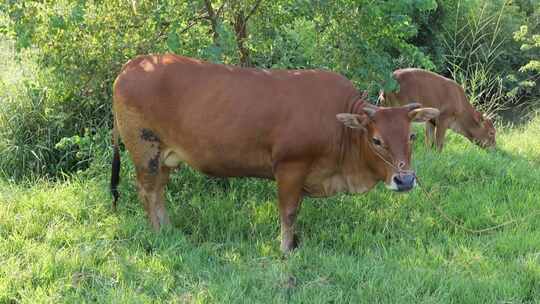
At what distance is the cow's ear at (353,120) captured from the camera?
15.4 ft

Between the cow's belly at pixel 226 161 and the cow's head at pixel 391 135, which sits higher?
the cow's head at pixel 391 135

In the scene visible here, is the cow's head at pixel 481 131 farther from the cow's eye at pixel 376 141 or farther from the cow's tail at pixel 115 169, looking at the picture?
the cow's tail at pixel 115 169

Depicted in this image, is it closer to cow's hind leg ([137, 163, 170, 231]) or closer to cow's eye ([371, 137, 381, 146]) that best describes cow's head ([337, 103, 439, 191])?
cow's eye ([371, 137, 381, 146])

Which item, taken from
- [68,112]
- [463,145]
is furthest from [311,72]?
[463,145]

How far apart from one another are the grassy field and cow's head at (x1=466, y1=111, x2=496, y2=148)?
7.17 ft

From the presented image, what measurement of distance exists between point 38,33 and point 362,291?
12.2 feet

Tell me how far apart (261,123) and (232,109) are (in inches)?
10.4

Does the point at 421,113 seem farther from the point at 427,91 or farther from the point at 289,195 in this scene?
the point at 427,91

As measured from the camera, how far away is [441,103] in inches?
367

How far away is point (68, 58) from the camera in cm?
612

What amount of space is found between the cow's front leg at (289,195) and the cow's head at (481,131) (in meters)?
4.97

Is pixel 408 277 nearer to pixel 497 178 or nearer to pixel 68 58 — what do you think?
pixel 497 178

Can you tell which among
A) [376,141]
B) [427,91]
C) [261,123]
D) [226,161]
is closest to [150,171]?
[226,161]

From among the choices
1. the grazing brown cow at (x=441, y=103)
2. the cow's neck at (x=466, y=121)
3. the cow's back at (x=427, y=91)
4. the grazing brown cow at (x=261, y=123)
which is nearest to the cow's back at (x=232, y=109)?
the grazing brown cow at (x=261, y=123)
